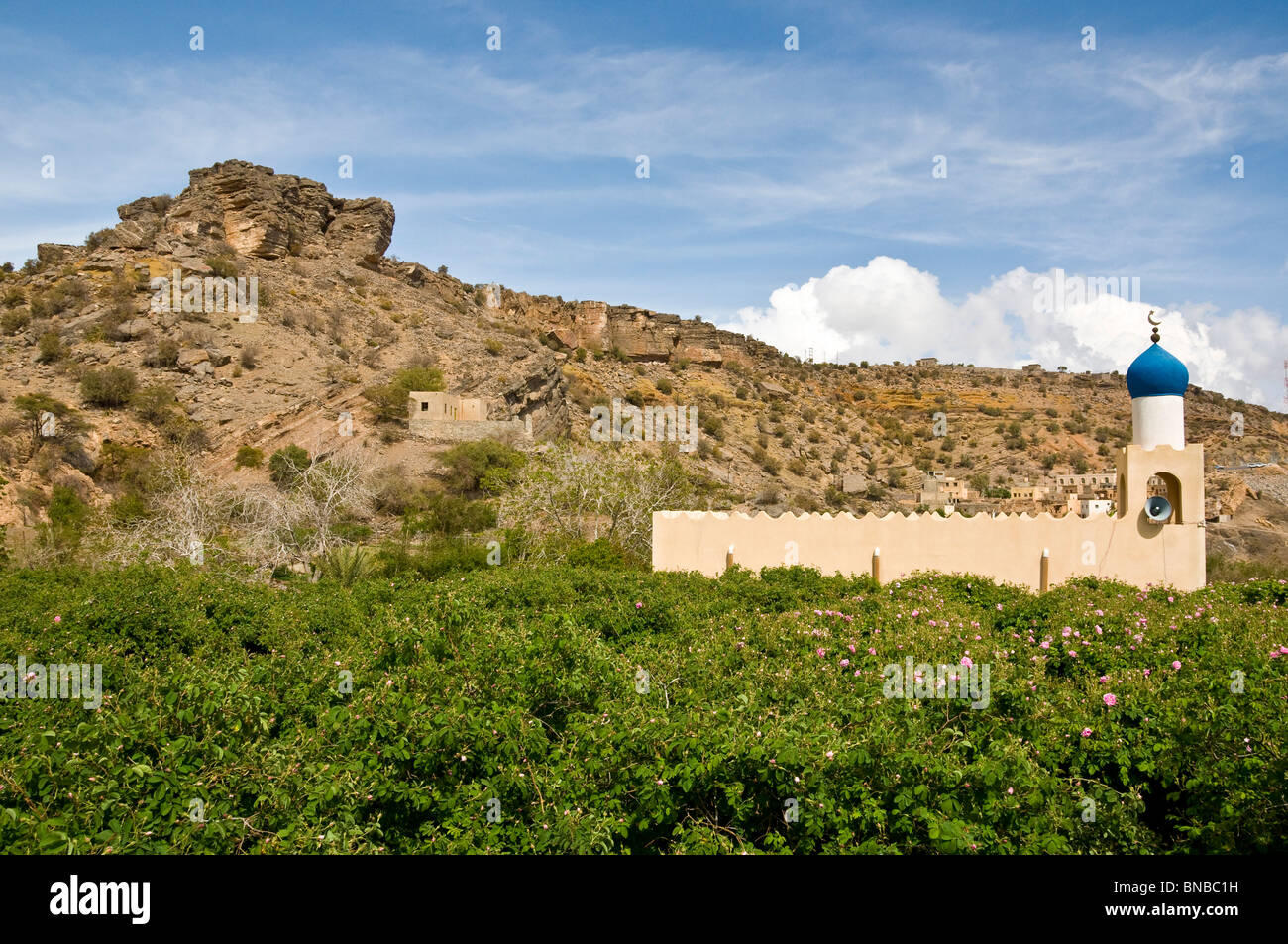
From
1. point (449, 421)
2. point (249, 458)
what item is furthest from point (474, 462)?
point (249, 458)

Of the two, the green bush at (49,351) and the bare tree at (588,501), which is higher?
the green bush at (49,351)

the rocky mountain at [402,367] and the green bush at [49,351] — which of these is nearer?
the rocky mountain at [402,367]

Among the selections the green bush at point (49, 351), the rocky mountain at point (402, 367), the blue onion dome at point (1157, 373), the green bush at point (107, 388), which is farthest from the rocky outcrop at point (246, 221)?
the blue onion dome at point (1157, 373)

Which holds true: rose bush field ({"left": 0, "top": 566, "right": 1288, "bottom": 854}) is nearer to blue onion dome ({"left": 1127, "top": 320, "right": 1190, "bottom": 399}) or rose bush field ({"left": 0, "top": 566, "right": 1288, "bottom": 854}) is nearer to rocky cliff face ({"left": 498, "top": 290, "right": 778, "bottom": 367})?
blue onion dome ({"left": 1127, "top": 320, "right": 1190, "bottom": 399})

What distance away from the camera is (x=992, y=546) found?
12.6 metres

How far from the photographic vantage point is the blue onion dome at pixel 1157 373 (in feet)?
41.5

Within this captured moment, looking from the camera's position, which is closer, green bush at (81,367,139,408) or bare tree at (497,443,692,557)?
bare tree at (497,443,692,557)

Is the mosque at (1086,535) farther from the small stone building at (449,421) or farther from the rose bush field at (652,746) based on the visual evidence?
the small stone building at (449,421)

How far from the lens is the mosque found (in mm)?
12453

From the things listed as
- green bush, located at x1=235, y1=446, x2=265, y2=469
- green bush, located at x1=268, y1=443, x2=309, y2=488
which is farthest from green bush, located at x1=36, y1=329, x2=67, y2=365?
green bush, located at x1=268, y1=443, x2=309, y2=488

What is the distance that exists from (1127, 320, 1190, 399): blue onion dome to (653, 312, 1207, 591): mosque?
0.01m

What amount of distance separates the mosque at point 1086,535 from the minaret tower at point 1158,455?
A: 0.01 metres

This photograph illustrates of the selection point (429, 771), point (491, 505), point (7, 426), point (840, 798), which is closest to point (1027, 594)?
point (840, 798)
